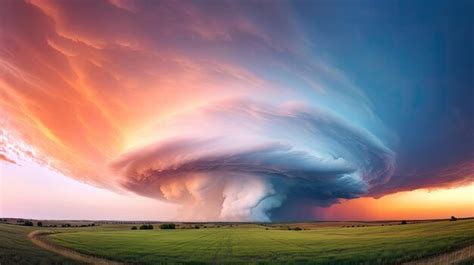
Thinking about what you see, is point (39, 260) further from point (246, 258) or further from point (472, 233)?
point (472, 233)

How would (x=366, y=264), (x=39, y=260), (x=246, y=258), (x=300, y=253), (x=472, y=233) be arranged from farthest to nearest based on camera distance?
(x=472, y=233)
(x=300, y=253)
(x=246, y=258)
(x=39, y=260)
(x=366, y=264)

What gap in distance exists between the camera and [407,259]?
43.2m

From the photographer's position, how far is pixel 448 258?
43.8 meters

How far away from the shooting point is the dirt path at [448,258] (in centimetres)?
4172

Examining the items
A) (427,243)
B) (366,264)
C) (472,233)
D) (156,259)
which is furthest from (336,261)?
(472,233)

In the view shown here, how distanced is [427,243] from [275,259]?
71.0 feet

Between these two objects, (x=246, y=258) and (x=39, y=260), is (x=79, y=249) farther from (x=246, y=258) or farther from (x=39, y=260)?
(x=246, y=258)

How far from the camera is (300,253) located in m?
51.5

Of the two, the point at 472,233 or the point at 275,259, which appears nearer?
the point at 275,259

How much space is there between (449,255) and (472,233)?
16665 millimetres

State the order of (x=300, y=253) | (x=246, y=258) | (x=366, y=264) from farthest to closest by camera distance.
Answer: (x=300, y=253) → (x=246, y=258) → (x=366, y=264)

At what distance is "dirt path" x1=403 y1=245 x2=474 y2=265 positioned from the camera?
4172cm

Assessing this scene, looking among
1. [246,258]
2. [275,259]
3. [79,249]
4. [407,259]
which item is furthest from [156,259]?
[407,259]

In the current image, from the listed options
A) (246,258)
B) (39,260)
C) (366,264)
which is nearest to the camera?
(366,264)
